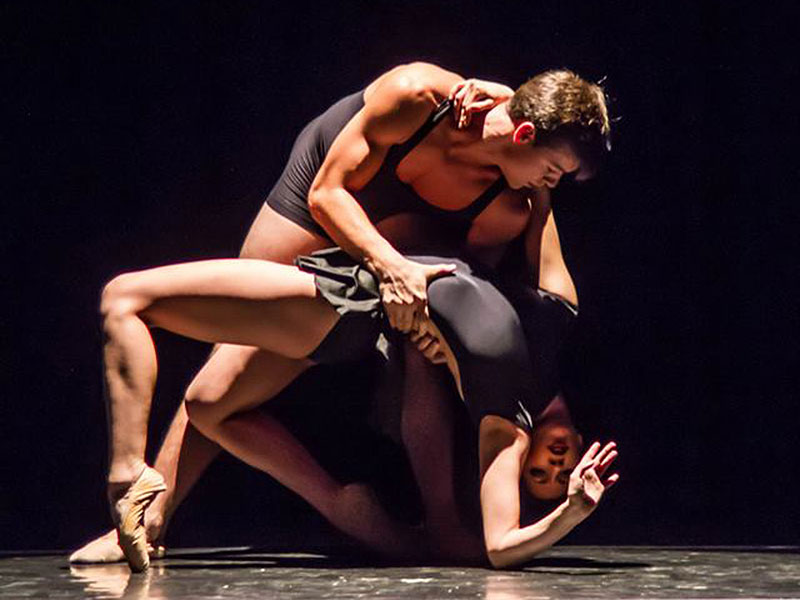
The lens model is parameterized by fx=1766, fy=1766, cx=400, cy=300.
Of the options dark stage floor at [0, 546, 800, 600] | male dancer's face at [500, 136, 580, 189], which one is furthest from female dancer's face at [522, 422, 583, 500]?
male dancer's face at [500, 136, 580, 189]

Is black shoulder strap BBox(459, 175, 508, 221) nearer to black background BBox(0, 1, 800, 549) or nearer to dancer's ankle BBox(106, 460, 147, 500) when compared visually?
black background BBox(0, 1, 800, 549)

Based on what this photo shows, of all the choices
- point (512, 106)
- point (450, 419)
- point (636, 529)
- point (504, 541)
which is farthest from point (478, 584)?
point (636, 529)

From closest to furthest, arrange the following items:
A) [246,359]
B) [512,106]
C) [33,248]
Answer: [512,106] → [246,359] → [33,248]

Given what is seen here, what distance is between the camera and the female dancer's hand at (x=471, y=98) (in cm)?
373

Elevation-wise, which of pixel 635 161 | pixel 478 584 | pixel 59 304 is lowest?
pixel 478 584

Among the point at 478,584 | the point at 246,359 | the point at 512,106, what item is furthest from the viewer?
the point at 246,359

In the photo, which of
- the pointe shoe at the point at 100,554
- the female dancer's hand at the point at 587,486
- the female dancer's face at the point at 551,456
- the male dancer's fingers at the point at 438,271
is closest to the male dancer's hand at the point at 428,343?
the male dancer's fingers at the point at 438,271

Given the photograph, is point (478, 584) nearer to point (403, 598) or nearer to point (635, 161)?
point (403, 598)

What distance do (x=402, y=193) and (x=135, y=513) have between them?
0.95 m

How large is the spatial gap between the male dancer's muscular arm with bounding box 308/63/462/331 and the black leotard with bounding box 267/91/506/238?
0.12 m

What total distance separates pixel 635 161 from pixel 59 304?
150 centimetres

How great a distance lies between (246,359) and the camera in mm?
3914

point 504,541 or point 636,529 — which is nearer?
point 504,541

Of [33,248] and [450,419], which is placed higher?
[33,248]
